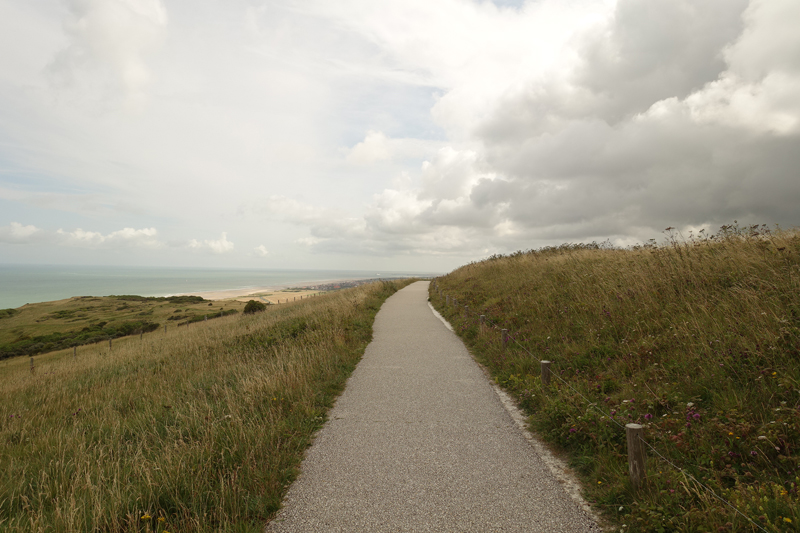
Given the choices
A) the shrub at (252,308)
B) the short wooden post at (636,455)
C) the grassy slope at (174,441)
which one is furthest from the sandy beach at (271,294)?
the short wooden post at (636,455)

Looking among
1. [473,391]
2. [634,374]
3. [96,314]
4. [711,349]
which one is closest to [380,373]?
[473,391]

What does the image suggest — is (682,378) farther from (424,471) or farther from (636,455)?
(424,471)

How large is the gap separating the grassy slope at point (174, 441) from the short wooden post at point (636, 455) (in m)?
Answer: 3.59

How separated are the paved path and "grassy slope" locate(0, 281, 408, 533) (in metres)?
0.41

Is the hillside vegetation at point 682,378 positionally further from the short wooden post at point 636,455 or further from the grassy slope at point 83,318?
the grassy slope at point 83,318

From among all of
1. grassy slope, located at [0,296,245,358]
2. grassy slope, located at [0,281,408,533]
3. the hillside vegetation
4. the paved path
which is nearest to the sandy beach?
grassy slope, located at [0,296,245,358]

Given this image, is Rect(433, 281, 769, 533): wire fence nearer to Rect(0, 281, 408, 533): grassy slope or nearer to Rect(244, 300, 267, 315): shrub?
Rect(0, 281, 408, 533): grassy slope

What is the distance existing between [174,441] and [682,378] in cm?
752

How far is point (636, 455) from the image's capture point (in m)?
3.38

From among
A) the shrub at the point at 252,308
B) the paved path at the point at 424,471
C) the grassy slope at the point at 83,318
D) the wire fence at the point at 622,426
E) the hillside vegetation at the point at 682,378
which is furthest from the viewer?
the grassy slope at the point at 83,318

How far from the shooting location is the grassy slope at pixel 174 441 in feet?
11.2

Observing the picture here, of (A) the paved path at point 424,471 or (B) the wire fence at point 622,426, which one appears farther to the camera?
(A) the paved path at point 424,471

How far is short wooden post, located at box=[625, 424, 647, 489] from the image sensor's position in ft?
11.0

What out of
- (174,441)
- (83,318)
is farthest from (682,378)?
(83,318)
